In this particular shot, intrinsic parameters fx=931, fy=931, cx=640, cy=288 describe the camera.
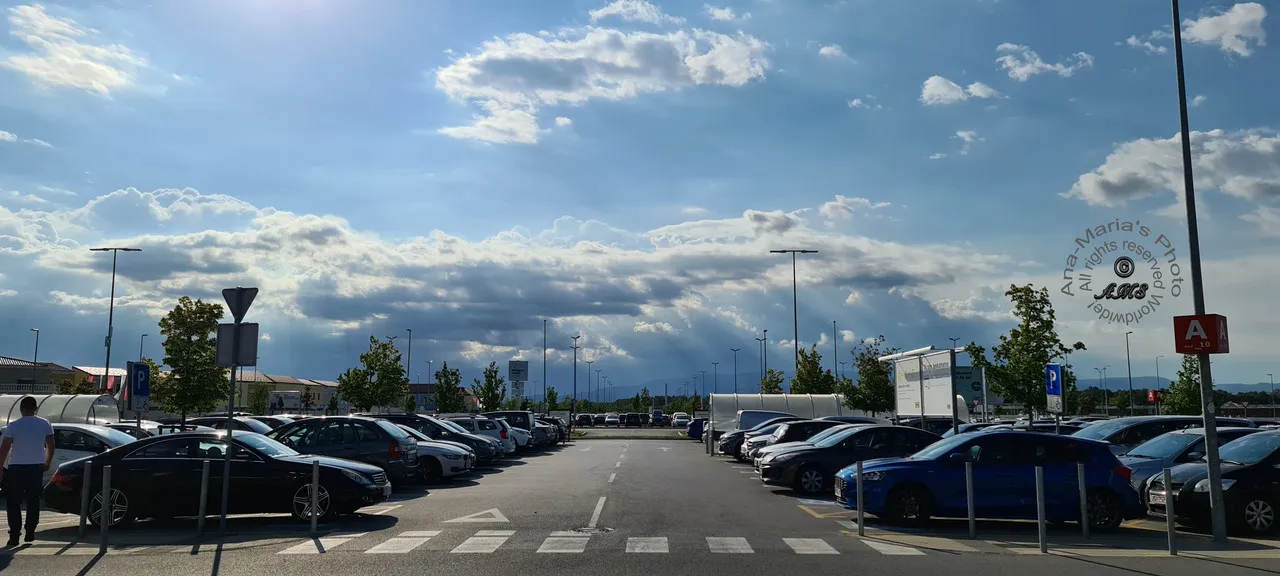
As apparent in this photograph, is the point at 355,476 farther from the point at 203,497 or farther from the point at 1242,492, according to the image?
the point at 1242,492

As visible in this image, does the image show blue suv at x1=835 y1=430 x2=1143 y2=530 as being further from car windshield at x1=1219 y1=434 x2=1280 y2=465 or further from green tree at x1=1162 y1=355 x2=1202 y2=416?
green tree at x1=1162 y1=355 x2=1202 y2=416

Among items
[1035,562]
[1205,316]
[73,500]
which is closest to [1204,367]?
[1205,316]

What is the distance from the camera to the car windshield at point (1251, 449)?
14.0 metres

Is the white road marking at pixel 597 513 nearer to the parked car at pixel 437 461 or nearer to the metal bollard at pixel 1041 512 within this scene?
the parked car at pixel 437 461

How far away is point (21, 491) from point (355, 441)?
7902 millimetres

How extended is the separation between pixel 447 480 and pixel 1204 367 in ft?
54.0

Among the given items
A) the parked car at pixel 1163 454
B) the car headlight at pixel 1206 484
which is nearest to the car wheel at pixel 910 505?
the car headlight at pixel 1206 484

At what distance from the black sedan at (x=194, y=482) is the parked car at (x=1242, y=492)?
12.1 m

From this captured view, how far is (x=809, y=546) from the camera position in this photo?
1160 centimetres

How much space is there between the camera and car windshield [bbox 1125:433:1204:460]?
16.2 m

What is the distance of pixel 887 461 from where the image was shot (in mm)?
14422

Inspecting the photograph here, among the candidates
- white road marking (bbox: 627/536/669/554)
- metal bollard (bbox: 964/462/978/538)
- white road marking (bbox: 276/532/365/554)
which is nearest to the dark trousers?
white road marking (bbox: 276/532/365/554)

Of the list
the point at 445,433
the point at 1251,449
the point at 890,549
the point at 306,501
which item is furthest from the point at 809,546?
the point at 445,433

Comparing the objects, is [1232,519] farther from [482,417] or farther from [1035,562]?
[482,417]
